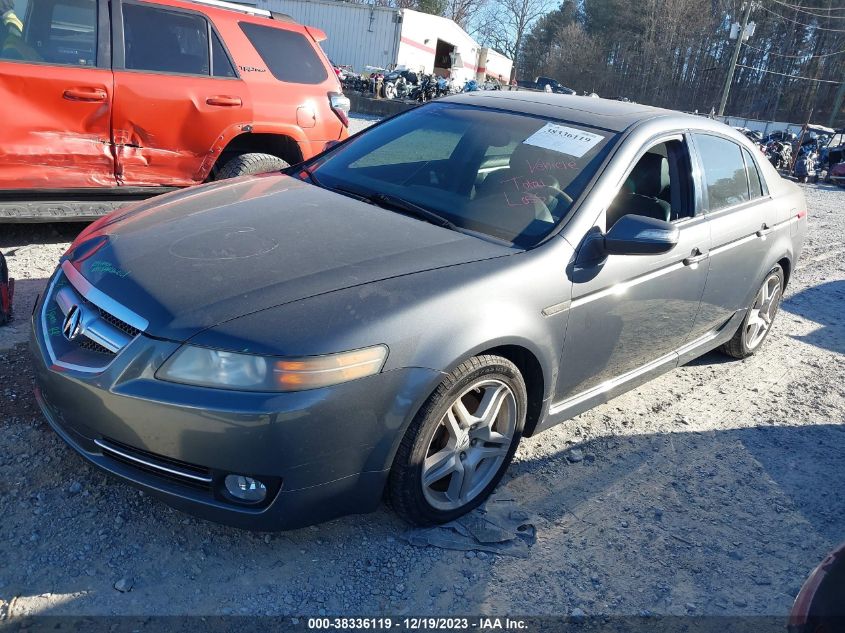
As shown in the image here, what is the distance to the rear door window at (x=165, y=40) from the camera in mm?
5063

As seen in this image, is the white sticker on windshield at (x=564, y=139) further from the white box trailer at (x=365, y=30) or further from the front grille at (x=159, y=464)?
the white box trailer at (x=365, y=30)

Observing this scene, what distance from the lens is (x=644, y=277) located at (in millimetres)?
3242

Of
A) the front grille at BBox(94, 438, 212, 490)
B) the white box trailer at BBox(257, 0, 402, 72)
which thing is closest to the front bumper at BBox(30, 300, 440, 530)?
the front grille at BBox(94, 438, 212, 490)

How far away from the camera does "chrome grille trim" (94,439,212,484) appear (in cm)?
224

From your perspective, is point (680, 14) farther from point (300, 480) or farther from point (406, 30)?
point (300, 480)

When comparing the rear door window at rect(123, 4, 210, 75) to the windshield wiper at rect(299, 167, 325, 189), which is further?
the rear door window at rect(123, 4, 210, 75)

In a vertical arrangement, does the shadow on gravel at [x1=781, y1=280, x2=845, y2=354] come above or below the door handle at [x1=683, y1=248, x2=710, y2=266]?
below

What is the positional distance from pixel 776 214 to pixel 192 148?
427 centimetres

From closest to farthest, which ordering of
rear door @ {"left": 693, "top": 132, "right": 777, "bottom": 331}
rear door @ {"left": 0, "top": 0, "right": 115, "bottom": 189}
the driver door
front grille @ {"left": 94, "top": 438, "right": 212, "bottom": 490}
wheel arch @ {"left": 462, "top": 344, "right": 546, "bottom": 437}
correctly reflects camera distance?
1. front grille @ {"left": 94, "top": 438, "right": 212, "bottom": 490}
2. wheel arch @ {"left": 462, "top": 344, "right": 546, "bottom": 437}
3. the driver door
4. rear door @ {"left": 693, "top": 132, "right": 777, "bottom": 331}
5. rear door @ {"left": 0, "top": 0, "right": 115, "bottom": 189}

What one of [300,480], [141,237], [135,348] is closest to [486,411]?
[300,480]

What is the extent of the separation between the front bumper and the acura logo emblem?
12 cm

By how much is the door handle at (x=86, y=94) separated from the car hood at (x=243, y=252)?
1.99m

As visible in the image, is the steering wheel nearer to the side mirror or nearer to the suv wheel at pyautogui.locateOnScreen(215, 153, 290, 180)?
the side mirror

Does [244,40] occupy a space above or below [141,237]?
above
